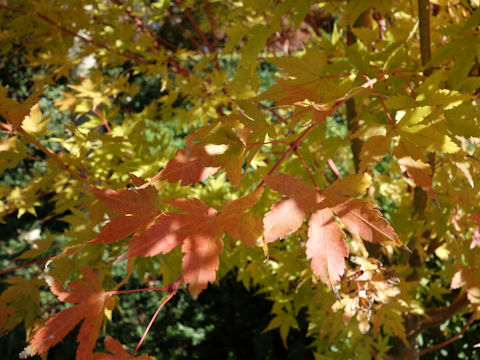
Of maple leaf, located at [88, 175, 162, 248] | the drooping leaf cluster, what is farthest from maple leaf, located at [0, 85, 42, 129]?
maple leaf, located at [88, 175, 162, 248]

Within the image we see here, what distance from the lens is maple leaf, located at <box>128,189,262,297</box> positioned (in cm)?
63

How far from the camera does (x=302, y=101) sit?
33.5 inches

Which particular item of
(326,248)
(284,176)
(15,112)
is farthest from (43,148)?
(326,248)

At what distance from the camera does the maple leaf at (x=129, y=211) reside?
2.34 ft

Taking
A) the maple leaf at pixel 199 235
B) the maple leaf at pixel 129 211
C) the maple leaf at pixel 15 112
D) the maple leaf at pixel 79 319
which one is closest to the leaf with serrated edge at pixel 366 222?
the maple leaf at pixel 199 235

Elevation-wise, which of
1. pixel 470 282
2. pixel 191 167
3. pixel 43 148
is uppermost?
pixel 191 167

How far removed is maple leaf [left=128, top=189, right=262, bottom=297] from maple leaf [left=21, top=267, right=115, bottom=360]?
0.17 m

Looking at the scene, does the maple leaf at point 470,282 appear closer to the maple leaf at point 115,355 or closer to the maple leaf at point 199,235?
the maple leaf at point 199,235

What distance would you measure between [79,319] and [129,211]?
231 millimetres

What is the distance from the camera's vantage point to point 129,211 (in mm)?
756

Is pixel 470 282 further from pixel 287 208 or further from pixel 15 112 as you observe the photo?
pixel 15 112

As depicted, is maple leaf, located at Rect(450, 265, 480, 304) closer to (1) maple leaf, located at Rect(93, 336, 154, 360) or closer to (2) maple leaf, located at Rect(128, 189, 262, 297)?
(2) maple leaf, located at Rect(128, 189, 262, 297)

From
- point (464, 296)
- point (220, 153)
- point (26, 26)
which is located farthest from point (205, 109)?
point (464, 296)

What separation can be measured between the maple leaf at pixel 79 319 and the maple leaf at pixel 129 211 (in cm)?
14
